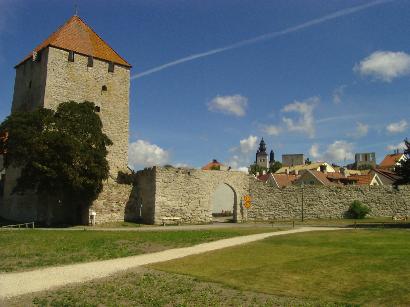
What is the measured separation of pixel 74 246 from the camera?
16.3m

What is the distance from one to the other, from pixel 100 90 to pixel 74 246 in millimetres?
21335

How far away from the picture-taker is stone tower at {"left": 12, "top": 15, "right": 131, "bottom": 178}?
33.1m

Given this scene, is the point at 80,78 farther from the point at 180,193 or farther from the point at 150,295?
the point at 150,295

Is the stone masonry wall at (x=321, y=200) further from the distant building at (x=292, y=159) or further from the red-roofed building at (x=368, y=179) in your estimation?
the distant building at (x=292, y=159)

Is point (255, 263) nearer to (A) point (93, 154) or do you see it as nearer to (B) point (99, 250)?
(B) point (99, 250)

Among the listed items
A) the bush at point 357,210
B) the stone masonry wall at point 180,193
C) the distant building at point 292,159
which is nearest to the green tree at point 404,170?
the bush at point 357,210

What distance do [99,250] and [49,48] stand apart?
22371 mm

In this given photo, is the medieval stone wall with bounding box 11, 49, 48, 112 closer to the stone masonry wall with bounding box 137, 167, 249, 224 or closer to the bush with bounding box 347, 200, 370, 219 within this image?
the stone masonry wall with bounding box 137, 167, 249, 224

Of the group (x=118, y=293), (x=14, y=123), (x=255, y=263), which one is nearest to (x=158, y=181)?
(x=14, y=123)

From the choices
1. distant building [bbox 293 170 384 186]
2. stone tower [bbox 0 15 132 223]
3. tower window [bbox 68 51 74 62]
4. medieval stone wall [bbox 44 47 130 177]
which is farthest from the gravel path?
distant building [bbox 293 170 384 186]

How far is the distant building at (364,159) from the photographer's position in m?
111

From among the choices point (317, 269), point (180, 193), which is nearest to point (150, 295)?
point (317, 269)

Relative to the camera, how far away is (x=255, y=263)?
1274 centimetres

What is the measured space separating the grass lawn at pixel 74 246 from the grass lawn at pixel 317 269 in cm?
288
